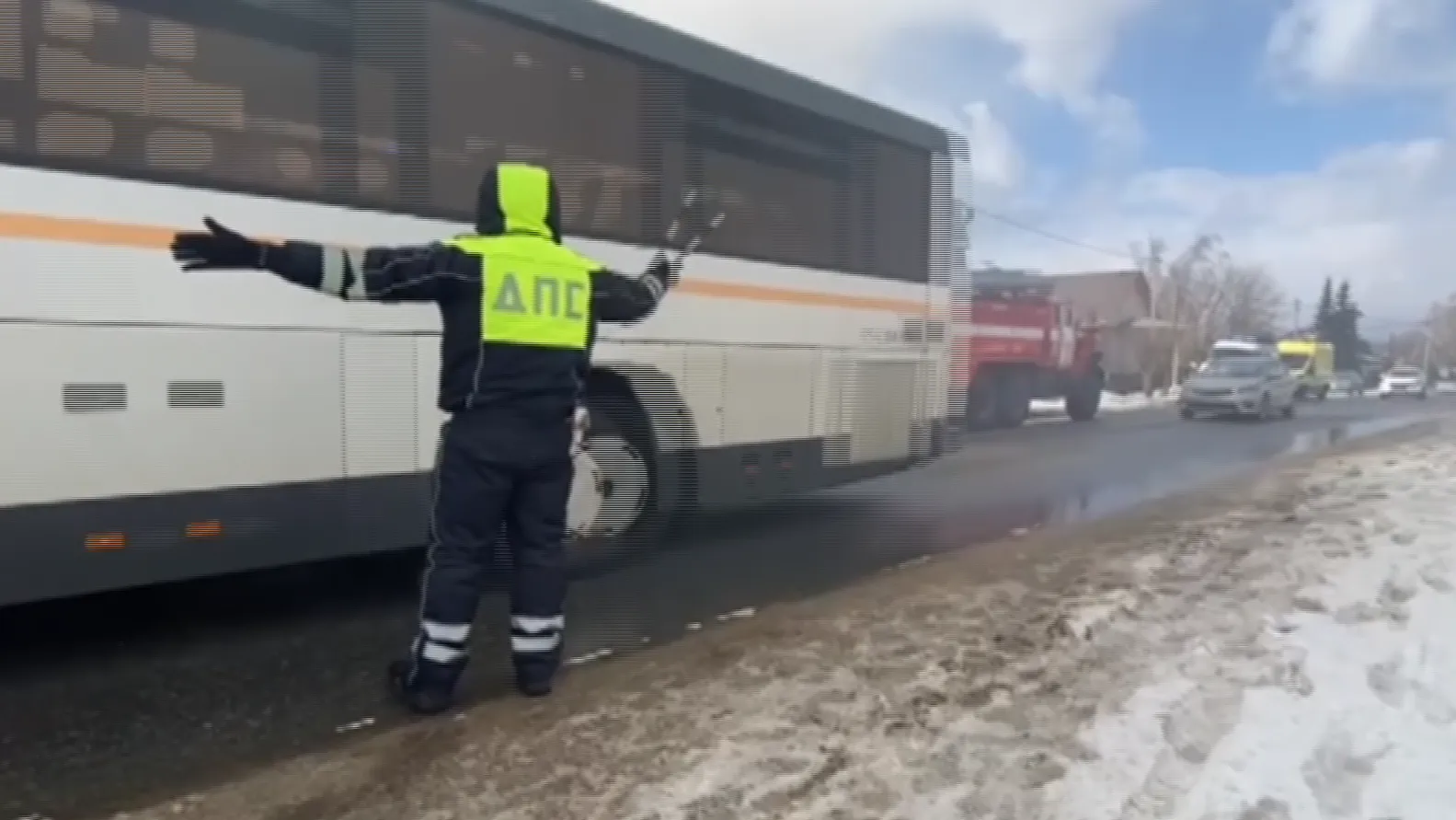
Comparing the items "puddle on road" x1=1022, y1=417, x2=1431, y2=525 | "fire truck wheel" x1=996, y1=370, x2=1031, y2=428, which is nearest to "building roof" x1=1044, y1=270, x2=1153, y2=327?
"fire truck wheel" x1=996, y1=370, x2=1031, y2=428

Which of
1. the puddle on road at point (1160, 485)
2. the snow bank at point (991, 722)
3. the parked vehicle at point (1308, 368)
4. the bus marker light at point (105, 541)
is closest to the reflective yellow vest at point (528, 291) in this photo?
the snow bank at point (991, 722)

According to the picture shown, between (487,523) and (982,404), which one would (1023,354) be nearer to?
(982,404)

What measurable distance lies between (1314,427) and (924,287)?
18.5 metres

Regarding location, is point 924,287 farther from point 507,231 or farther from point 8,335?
point 8,335

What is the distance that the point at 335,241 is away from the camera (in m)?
5.72

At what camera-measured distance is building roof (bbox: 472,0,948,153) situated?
22.2ft

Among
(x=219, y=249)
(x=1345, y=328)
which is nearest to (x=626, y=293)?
(x=219, y=249)

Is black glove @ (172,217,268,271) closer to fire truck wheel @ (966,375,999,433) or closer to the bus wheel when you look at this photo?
the bus wheel

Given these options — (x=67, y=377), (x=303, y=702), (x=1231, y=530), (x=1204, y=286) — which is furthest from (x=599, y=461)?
(x=1204, y=286)

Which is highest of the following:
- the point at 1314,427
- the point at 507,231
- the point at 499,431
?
the point at 507,231

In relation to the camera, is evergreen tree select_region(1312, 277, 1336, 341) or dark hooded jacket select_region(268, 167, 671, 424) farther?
evergreen tree select_region(1312, 277, 1336, 341)

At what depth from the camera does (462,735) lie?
429 centimetres

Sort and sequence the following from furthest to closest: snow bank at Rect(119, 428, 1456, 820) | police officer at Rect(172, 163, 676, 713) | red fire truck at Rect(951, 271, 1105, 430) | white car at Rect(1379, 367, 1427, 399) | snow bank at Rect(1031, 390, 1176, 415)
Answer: white car at Rect(1379, 367, 1427, 399), snow bank at Rect(1031, 390, 1176, 415), red fire truck at Rect(951, 271, 1105, 430), police officer at Rect(172, 163, 676, 713), snow bank at Rect(119, 428, 1456, 820)

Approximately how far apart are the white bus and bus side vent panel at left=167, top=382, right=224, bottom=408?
0.04 ft
